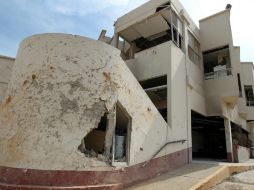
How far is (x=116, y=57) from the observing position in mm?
7527

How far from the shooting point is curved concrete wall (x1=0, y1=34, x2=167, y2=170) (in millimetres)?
6008

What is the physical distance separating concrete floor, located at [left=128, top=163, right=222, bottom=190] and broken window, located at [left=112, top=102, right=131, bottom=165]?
36.6 inches

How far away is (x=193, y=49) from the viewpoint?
13695 mm

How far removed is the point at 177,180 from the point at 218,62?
10224mm

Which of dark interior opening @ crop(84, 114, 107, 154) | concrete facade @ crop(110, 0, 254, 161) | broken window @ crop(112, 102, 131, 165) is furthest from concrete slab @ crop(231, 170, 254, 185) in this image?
dark interior opening @ crop(84, 114, 107, 154)

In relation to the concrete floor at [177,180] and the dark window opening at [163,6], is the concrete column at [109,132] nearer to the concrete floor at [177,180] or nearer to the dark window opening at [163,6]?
the concrete floor at [177,180]

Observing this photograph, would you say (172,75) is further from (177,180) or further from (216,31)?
(216,31)

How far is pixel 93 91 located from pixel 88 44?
1.51m

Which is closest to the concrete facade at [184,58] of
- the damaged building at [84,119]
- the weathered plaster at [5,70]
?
the damaged building at [84,119]

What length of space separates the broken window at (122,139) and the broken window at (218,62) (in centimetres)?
812

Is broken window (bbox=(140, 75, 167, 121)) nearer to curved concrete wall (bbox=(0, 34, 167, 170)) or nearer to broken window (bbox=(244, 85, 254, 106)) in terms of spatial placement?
curved concrete wall (bbox=(0, 34, 167, 170))

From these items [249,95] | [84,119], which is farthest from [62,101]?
[249,95]

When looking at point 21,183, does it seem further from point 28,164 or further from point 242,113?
point 242,113

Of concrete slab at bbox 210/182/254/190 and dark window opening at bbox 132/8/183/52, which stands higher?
dark window opening at bbox 132/8/183/52
